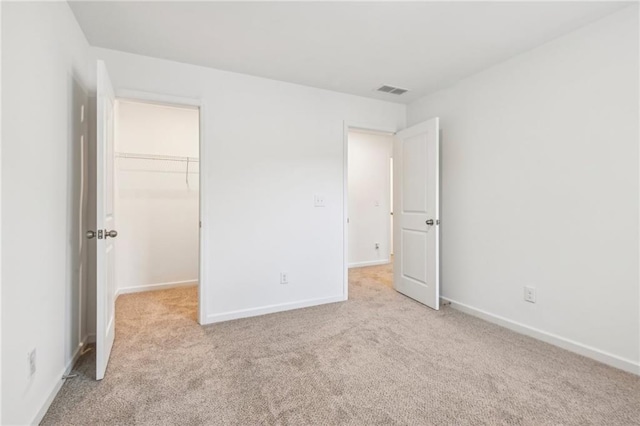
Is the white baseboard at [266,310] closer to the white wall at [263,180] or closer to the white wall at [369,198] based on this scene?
the white wall at [263,180]

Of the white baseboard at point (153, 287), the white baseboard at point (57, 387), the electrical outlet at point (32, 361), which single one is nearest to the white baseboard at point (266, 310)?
the white baseboard at point (57, 387)

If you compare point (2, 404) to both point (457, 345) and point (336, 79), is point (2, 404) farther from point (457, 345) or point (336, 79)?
point (336, 79)

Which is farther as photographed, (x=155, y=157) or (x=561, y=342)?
(x=155, y=157)

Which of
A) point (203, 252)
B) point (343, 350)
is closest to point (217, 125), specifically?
point (203, 252)

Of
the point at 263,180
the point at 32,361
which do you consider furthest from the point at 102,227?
the point at 263,180

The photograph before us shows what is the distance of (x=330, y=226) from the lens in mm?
3312

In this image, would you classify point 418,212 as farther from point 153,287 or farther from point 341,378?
point 153,287

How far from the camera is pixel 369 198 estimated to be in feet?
17.7

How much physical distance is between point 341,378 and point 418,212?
2020 millimetres

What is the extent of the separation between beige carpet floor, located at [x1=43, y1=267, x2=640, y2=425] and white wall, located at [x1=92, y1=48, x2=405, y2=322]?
Answer: 0.46 m

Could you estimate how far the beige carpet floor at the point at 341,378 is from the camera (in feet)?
5.00

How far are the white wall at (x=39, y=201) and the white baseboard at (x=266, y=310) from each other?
1.01m

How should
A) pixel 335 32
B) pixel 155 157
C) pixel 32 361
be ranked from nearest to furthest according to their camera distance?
pixel 32 361 → pixel 335 32 → pixel 155 157

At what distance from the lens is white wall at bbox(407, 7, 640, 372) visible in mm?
1941
